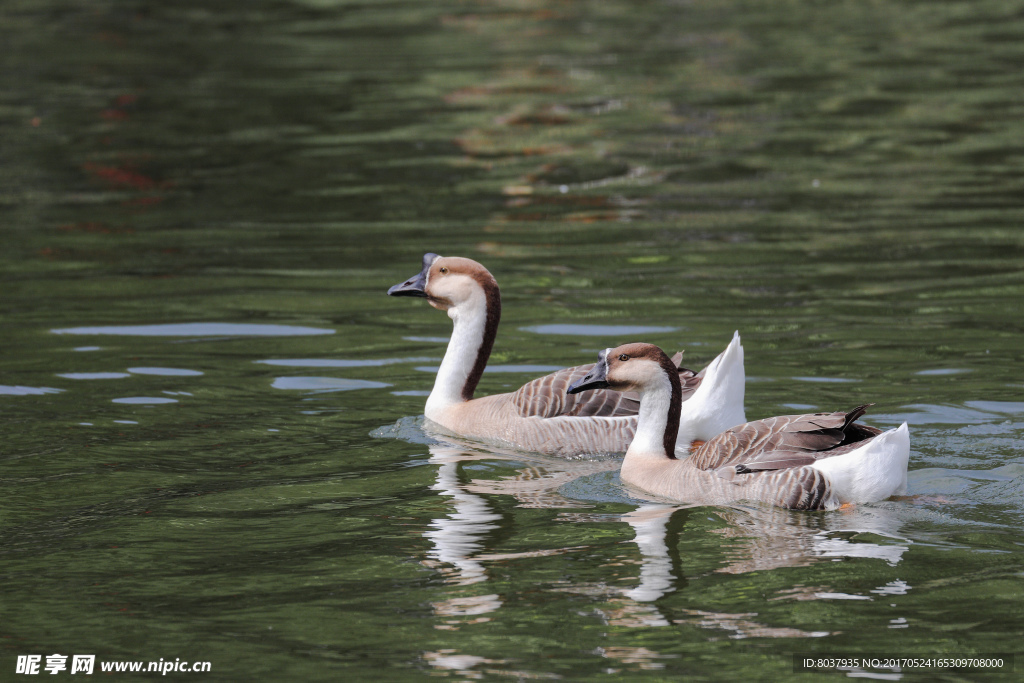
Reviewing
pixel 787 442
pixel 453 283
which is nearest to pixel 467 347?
pixel 453 283

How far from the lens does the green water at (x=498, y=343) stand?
6.94 meters

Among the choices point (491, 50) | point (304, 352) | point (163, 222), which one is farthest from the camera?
point (491, 50)

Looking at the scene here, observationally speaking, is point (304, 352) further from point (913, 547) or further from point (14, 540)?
point (913, 547)

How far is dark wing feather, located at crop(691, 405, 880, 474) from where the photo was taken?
8.38m

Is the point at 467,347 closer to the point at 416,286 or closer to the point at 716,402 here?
the point at 416,286

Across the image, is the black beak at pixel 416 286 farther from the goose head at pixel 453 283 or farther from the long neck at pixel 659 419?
the long neck at pixel 659 419

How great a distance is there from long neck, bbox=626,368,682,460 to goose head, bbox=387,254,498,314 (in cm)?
228

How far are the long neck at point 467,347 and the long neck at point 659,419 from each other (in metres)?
2.22

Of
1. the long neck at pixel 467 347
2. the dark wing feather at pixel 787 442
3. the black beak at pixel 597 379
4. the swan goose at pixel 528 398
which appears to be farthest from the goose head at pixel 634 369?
the long neck at pixel 467 347

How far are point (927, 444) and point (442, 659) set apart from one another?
4850 millimetres

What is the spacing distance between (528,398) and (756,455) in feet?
7.68

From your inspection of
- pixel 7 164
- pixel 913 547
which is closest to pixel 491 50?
pixel 7 164

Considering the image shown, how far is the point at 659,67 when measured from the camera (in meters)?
31.2

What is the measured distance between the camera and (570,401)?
10.3 m
